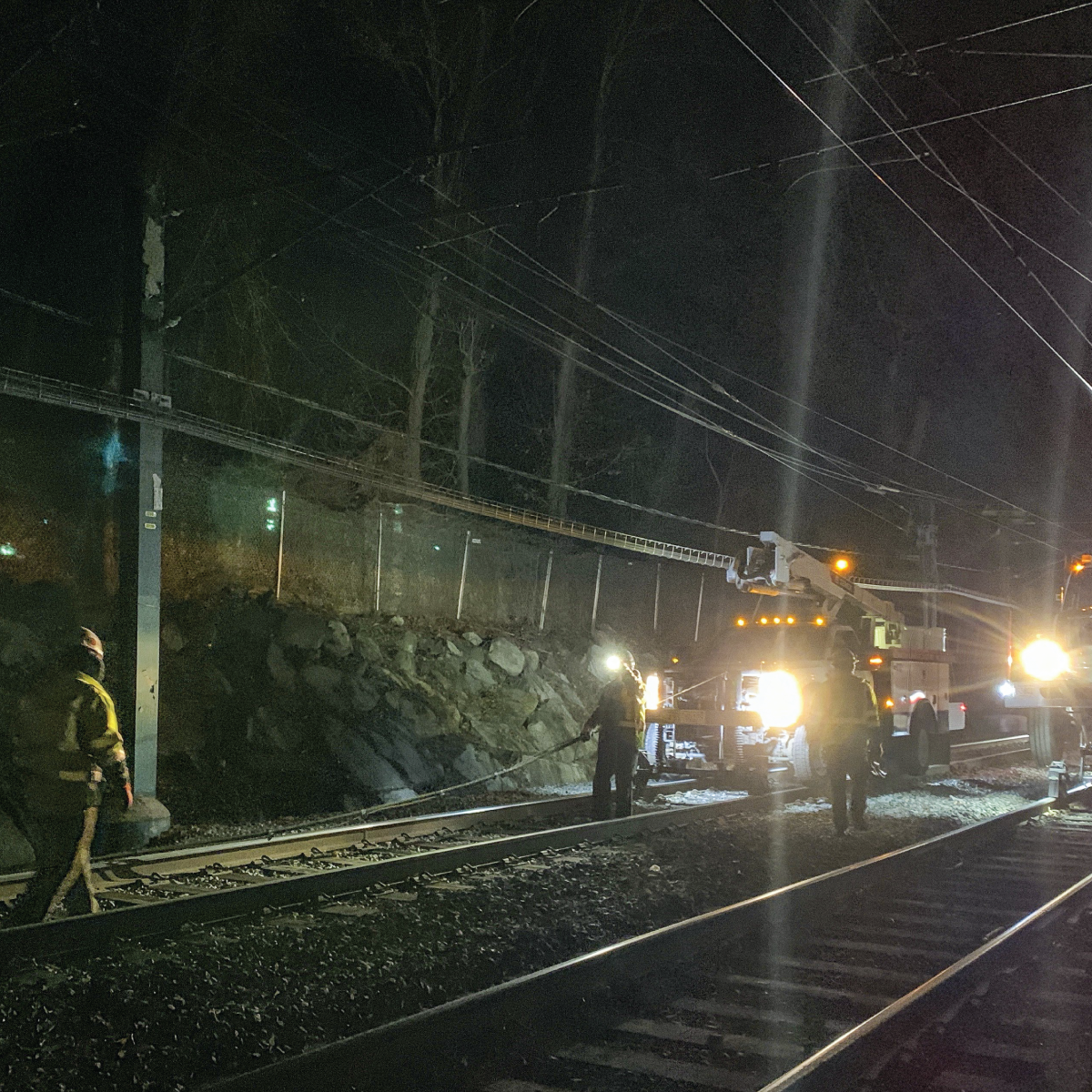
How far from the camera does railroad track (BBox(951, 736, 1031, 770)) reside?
2327cm

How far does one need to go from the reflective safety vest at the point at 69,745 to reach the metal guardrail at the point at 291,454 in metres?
5.28

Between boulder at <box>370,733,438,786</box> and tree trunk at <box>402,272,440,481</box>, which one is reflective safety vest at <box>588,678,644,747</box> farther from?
tree trunk at <box>402,272,440,481</box>

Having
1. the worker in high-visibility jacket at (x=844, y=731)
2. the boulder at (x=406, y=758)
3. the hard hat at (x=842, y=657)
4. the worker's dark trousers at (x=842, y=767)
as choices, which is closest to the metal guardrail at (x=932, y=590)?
the hard hat at (x=842, y=657)

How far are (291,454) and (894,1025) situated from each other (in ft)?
47.0

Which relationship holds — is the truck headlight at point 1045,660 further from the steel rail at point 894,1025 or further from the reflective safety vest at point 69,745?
the reflective safety vest at point 69,745

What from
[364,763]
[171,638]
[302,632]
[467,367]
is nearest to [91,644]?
[364,763]

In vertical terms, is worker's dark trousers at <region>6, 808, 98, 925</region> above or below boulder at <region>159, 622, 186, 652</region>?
below

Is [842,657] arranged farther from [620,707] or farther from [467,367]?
[467,367]

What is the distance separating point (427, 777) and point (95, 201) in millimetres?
10785

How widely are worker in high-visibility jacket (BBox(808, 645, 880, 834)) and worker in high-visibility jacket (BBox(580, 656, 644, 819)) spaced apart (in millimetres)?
2087

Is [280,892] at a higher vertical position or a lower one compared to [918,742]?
lower

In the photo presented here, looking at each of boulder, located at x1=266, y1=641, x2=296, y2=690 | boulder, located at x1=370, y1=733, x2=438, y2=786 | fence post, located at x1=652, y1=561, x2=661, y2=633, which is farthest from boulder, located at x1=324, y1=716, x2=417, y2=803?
fence post, located at x1=652, y1=561, x2=661, y2=633

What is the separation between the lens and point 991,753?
1012 inches

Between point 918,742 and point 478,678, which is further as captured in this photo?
point 478,678
